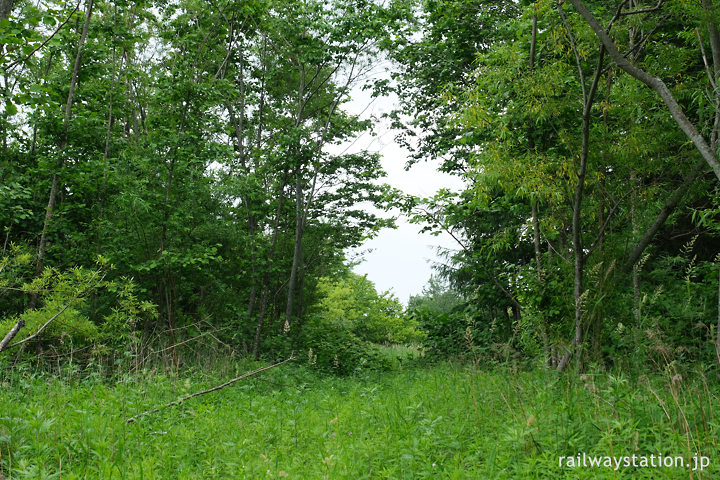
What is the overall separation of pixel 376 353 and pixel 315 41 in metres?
7.17

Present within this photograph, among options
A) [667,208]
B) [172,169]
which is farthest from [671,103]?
[172,169]

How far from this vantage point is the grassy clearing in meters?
3.13

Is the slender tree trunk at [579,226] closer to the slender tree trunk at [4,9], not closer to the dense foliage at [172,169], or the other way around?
the dense foliage at [172,169]

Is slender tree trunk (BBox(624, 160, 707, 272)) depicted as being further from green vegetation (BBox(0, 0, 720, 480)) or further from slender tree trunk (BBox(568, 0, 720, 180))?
slender tree trunk (BBox(568, 0, 720, 180))

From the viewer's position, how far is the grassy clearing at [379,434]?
3.13 meters

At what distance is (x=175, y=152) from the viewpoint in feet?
28.4

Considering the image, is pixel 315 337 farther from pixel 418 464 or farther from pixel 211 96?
pixel 418 464

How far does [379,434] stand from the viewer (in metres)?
4.21

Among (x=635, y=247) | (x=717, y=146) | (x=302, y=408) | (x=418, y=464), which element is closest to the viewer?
(x=418, y=464)

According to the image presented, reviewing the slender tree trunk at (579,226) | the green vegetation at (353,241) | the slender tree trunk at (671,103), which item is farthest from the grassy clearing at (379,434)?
the slender tree trunk at (671,103)

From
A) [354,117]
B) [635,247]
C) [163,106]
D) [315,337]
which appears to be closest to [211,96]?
[163,106]

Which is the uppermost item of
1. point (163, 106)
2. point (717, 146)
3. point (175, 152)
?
point (163, 106)

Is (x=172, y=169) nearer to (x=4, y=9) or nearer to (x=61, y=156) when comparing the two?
(x=61, y=156)

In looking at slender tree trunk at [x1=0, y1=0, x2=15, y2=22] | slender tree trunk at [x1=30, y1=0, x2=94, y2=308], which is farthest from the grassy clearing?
slender tree trunk at [x1=0, y1=0, x2=15, y2=22]
